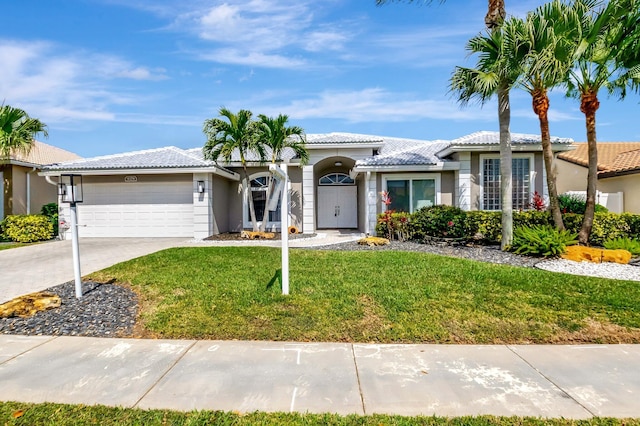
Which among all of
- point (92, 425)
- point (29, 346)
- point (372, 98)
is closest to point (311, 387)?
point (92, 425)

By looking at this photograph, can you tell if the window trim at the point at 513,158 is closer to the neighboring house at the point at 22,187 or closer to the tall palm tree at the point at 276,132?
the tall palm tree at the point at 276,132

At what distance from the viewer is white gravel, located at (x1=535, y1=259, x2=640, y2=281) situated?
300 inches

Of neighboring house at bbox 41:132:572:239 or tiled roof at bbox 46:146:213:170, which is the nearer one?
neighboring house at bbox 41:132:572:239

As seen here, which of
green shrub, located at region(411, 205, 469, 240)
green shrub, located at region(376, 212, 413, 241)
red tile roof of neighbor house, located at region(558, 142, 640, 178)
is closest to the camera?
green shrub, located at region(411, 205, 469, 240)

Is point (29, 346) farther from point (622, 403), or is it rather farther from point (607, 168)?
point (607, 168)

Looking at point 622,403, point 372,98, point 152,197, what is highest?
point 372,98

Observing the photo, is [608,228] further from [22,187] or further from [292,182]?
[22,187]

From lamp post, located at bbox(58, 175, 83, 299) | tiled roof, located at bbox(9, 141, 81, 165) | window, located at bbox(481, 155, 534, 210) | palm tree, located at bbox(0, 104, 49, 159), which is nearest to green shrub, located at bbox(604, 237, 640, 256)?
window, located at bbox(481, 155, 534, 210)

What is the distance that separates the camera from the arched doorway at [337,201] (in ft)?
63.1

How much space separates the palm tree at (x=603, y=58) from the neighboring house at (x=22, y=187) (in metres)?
20.8

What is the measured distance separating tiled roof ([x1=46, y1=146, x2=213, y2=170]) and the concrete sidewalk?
10.9m

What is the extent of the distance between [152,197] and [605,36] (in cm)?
1696

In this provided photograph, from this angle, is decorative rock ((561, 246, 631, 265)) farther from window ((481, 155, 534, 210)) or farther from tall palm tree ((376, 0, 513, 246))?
window ((481, 155, 534, 210))

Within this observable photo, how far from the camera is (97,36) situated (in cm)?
1092
